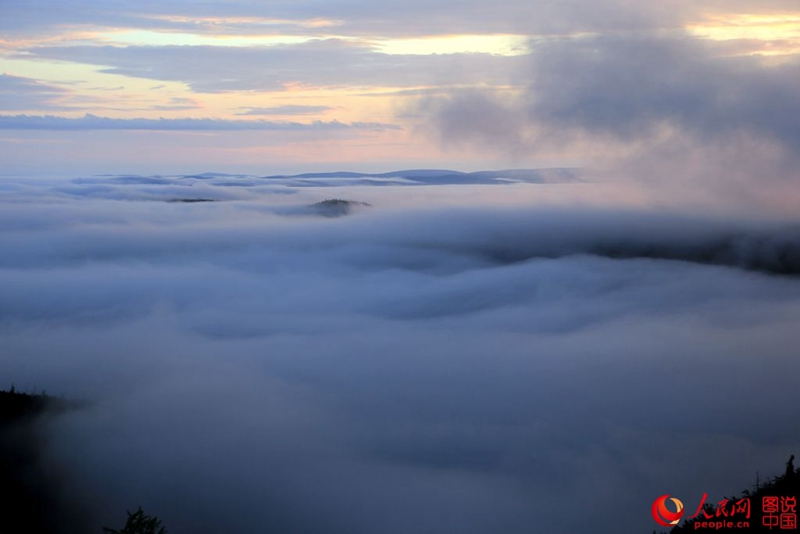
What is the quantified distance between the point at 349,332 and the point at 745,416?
88657 millimetres

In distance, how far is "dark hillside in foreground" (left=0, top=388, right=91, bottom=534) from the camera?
201 feet

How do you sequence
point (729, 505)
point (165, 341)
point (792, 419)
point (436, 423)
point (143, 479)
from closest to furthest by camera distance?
point (729, 505), point (143, 479), point (792, 419), point (436, 423), point (165, 341)

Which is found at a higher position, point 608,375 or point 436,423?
point 608,375

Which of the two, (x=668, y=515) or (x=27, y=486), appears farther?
(x=27, y=486)

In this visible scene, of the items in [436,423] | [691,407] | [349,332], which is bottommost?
[436,423]

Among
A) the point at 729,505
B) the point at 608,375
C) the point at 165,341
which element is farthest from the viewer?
the point at 165,341

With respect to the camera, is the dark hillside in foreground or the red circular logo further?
the dark hillside in foreground

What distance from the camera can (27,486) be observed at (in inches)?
2557

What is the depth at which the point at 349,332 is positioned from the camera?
168 m

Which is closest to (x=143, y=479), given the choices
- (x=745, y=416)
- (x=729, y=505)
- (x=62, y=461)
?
(x=62, y=461)

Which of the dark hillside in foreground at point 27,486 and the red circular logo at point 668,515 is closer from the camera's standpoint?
the red circular logo at point 668,515

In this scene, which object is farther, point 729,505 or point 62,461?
point 62,461

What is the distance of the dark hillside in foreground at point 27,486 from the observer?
6119cm

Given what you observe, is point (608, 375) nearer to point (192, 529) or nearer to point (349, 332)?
point (349, 332)
